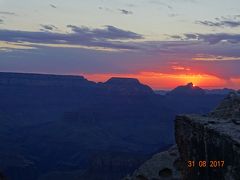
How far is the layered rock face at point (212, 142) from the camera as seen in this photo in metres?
17.2

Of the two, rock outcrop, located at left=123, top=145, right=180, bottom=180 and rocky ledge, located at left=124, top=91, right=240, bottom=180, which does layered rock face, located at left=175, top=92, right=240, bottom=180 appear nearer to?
rocky ledge, located at left=124, top=91, right=240, bottom=180

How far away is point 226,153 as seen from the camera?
56.9ft

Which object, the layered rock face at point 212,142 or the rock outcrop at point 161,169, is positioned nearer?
the layered rock face at point 212,142

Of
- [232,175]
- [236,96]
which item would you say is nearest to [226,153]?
[232,175]

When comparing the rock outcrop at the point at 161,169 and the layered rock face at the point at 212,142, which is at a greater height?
the layered rock face at the point at 212,142

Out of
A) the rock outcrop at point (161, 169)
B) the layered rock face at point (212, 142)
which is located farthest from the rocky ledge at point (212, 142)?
the rock outcrop at point (161, 169)

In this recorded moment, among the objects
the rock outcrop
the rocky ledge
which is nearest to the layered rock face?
the rocky ledge

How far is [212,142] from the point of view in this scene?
18484mm

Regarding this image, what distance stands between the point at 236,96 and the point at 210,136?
520 centimetres

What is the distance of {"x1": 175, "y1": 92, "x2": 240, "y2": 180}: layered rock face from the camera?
17.2 m

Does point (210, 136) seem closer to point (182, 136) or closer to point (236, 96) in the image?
point (182, 136)

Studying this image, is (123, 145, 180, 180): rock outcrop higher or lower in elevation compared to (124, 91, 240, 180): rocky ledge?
lower

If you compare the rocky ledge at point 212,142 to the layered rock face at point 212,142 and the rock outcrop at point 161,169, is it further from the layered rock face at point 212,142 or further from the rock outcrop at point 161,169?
the rock outcrop at point 161,169

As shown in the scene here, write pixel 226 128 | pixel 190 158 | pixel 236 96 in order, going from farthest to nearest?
pixel 236 96 < pixel 190 158 < pixel 226 128
